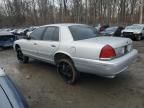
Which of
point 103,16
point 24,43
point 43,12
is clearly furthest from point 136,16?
point 24,43

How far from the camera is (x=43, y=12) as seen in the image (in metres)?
49.4

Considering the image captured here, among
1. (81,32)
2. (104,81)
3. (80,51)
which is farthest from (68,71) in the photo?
(81,32)

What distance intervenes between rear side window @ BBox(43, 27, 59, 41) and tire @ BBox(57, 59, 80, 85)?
0.73 metres

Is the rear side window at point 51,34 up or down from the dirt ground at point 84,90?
up

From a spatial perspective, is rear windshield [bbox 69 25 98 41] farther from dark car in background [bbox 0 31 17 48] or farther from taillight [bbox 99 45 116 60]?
dark car in background [bbox 0 31 17 48]

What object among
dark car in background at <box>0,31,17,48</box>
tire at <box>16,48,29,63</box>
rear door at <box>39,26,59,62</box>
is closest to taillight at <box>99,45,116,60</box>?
rear door at <box>39,26,59,62</box>

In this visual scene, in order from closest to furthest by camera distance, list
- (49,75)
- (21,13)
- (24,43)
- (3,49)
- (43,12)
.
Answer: (49,75), (24,43), (3,49), (43,12), (21,13)

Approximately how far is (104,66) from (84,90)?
0.95 metres

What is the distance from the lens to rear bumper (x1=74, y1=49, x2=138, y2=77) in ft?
12.0

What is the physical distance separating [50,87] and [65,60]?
2.70ft

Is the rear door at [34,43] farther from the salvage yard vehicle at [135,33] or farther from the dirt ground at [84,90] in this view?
the salvage yard vehicle at [135,33]

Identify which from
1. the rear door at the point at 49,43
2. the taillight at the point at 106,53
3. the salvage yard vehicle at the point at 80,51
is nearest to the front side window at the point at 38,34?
the salvage yard vehicle at the point at 80,51

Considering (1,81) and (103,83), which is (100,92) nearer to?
(103,83)

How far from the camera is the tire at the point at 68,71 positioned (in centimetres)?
444
